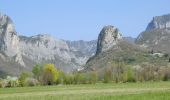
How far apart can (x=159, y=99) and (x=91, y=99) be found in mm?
8023

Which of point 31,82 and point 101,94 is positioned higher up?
point 31,82

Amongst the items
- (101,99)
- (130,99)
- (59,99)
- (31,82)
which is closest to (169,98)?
(130,99)

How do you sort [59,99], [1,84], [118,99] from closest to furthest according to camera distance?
[118,99] → [59,99] → [1,84]

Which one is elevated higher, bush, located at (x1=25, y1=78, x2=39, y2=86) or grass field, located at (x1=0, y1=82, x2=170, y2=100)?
bush, located at (x1=25, y1=78, x2=39, y2=86)

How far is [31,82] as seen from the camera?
193750mm

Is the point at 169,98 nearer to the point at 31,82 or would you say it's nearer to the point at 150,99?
the point at 150,99

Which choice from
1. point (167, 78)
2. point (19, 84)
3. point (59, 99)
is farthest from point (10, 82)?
point (59, 99)

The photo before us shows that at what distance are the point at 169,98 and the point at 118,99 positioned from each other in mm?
5149

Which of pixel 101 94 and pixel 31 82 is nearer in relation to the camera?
pixel 101 94

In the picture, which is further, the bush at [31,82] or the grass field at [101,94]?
the bush at [31,82]

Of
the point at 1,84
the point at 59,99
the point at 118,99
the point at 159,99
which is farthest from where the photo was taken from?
the point at 1,84

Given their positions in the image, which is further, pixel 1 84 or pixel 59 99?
pixel 1 84

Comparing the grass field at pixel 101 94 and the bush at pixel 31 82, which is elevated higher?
the bush at pixel 31 82

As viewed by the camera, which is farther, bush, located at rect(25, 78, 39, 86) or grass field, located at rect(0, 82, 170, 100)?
bush, located at rect(25, 78, 39, 86)
